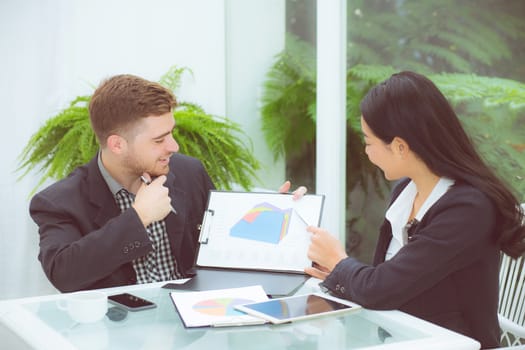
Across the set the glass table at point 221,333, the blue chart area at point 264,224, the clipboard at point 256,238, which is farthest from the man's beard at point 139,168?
the glass table at point 221,333

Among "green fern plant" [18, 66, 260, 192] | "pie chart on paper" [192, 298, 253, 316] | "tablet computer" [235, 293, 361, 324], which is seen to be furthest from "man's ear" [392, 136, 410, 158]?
"green fern plant" [18, 66, 260, 192]

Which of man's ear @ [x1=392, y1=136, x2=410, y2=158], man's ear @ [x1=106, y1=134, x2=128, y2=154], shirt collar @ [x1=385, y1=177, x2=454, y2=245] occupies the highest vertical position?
man's ear @ [x1=392, y1=136, x2=410, y2=158]

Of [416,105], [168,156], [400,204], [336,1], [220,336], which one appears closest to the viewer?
[220,336]

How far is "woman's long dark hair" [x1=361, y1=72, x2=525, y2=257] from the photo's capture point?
1.66 m

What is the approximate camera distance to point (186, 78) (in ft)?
12.3

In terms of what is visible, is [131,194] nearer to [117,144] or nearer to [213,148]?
[117,144]

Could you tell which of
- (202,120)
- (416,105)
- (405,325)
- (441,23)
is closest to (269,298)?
(405,325)

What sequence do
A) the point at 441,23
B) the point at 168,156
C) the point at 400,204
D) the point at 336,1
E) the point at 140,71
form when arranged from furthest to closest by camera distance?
the point at 140,71, the point at 336,1, the point at 441,23, the point at 168,156, the point at 400,204

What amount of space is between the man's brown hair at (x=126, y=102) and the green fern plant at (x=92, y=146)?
68cm

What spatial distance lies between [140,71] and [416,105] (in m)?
2.25

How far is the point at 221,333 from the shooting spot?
1.42 metres

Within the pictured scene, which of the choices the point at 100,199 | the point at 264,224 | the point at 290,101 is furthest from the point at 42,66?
the point at 264,224

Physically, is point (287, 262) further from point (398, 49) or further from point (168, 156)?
point (398, 49)

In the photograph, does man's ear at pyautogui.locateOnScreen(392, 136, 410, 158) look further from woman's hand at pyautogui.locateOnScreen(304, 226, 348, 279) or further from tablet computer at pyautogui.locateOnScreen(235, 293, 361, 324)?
tablet computer at pyautogui.locateOnScreen(235, 293, 361, 324)
